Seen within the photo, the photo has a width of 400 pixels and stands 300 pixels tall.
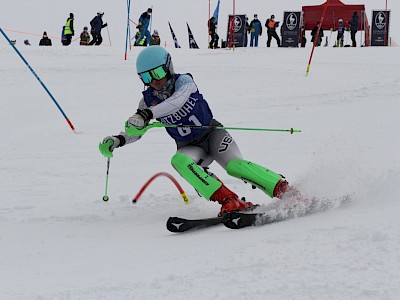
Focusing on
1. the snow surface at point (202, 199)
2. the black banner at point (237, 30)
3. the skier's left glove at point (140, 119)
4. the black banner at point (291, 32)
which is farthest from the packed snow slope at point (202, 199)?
the black banner at point (237, 30)

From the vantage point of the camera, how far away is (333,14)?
25500mm

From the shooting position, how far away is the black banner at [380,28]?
24.0 meters

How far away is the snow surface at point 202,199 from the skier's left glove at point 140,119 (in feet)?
2.58

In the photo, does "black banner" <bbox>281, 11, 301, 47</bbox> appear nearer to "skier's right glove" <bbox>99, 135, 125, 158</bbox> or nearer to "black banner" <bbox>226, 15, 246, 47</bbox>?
"black banner" <bbox>226, 15, 246, 47</bbox>

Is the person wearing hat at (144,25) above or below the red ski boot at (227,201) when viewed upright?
above

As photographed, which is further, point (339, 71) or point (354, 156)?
point (339, 71)

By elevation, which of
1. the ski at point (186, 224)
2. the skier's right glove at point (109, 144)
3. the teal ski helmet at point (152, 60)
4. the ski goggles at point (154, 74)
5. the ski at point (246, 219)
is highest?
the teal ski helmet at point (152, 60)

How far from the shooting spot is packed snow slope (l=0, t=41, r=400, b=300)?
3.08 metres

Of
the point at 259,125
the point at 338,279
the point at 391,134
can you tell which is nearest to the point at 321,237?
the point at 338,279

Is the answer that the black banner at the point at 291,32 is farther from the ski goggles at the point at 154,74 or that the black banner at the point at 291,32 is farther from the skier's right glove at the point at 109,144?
the ski goggles at the point at 154,74

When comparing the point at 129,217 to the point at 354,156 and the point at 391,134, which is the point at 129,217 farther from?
the point at 391,134

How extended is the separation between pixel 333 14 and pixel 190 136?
836 inches

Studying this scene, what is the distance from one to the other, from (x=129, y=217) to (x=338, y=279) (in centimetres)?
304

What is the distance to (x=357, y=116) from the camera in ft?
34.2
